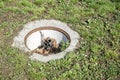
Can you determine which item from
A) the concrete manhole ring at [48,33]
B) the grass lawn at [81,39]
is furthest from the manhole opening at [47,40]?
the grass lawn at [81,39]

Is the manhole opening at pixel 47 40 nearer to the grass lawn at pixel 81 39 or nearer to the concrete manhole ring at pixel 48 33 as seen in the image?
the concrete manhole ring at pixel 48 33

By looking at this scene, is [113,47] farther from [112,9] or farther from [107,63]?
[112,9]

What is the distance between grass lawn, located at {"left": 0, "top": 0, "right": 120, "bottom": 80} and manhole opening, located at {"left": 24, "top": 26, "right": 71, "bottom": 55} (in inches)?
13.2

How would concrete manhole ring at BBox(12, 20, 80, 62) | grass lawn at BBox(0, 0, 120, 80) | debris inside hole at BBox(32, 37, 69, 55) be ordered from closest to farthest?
grass lawn at BBox(0, 0, 120, 80) < concrete manhole ring at BBox(12, 20, 80, 62) < debris inside hole at BBox(32, 37, 69, 55)

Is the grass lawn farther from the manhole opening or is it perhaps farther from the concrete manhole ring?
the manhole opening

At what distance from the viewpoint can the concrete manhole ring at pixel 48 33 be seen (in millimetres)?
7297

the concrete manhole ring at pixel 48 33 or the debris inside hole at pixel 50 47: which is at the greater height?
the concrete manhole ring at pixel 48 33

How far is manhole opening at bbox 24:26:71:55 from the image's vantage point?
7516 mm

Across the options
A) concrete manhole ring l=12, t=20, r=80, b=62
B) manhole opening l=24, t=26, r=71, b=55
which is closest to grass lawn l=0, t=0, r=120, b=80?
concrete manhole ring l=12, t=20, r=80, b=62

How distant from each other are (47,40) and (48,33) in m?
0.24

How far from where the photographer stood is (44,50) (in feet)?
24.8

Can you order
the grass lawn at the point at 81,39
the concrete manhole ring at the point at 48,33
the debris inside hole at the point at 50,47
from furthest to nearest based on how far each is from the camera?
the debris inside hole at the point at 50,47
the concrete manhole ring at the point at 48,33
the grass lawn at the point at 81,39

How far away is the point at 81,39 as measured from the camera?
7.52 m

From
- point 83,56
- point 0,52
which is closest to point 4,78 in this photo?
point 0,52
